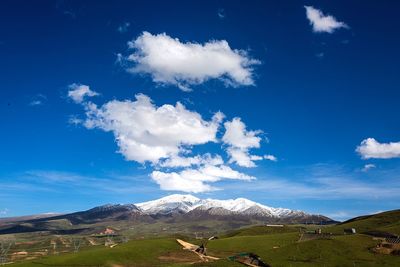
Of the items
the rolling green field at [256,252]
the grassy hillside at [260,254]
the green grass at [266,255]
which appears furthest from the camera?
the grassy hillside at [260,254]

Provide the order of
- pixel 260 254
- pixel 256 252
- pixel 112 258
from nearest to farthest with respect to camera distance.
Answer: pixel 112 258 < pixel 260 254 < pixel 256 252

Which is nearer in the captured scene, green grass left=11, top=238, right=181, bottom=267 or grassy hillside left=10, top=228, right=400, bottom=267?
grassy hillside left=10, top=228, right=400, bottom=267

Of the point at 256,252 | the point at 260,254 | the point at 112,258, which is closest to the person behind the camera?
the point at 112,258

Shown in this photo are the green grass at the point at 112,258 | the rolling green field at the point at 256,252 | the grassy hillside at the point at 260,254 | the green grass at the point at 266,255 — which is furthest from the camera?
the green grass at the point at 112,258

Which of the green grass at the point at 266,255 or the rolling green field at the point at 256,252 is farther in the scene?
the rolling green field at the point at 256,252

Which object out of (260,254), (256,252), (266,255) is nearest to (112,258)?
(260,254)

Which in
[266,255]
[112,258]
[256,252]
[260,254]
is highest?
[256,252]

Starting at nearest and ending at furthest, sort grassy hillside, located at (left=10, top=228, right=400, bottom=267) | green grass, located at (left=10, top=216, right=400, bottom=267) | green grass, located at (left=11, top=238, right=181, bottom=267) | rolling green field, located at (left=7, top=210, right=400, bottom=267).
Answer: green grass, located at (left=10, top=216, right=400, bottom=267) < rolling green field, located at (left=7, top=210, right=400, bottom=267) < grassy hillside, located at (left=10, top=228, right=400, bottom=267) < green grass, located at (left=11, top=238, right=181, bottom=267)

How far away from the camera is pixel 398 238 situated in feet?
461

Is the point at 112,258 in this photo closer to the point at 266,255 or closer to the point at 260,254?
the point at 260,254

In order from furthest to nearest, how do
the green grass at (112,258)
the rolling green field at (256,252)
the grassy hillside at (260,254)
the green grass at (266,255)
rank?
the green grass at (112,258), the grassy hillside at (260,254), the rolling green field at (256,252), the green grass at (266,255)

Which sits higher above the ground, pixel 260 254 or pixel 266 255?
pixel 260 254

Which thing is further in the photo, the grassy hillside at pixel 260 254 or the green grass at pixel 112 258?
the green grass at pixel 112 258

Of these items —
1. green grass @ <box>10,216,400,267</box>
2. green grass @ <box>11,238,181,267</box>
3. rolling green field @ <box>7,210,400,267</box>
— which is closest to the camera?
green grass @ <box>10,216,400,267</box>
